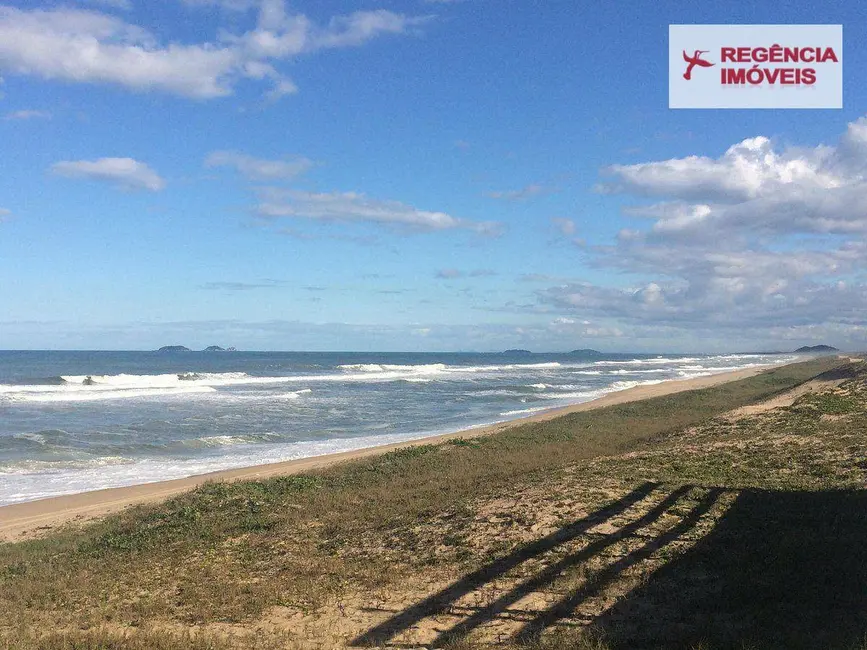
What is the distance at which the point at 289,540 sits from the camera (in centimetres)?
1116

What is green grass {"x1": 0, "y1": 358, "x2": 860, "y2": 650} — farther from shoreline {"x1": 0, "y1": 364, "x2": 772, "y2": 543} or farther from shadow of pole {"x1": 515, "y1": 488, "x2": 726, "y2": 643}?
shoreline {"x1": 0, "y1": 364, "x2": 772, "y2": 543}

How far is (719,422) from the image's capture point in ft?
67.0

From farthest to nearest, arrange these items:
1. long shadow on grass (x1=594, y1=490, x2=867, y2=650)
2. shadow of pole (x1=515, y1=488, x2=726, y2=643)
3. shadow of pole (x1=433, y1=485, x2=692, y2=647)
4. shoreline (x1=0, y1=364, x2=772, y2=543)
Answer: shoreline (x1=0, y1=364, x2=772, y2=543) → shadow of pole (x1=433, y1=485, x2=692, y2=647) → shadow of pole (x1=515, y1=488, x2=726, y2=643) → long shadow on grass (x1=594, y1=490, x2=867, y2=650)

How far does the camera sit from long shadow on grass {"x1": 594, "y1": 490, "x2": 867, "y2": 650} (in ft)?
21.5

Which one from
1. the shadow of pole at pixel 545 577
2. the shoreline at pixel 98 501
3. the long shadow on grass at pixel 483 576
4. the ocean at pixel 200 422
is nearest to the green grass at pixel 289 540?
the long shadow on grass at pixel 483 576

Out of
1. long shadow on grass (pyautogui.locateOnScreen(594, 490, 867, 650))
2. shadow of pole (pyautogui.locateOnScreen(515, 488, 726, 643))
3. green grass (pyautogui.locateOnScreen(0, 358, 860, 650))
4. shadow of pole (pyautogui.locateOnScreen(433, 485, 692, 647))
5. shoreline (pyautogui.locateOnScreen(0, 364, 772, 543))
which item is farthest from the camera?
shoreline (pyautogui.locateOnScreen(0, 364, 772, 543))

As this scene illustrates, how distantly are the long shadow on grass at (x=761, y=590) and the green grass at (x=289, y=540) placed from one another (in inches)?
41.4

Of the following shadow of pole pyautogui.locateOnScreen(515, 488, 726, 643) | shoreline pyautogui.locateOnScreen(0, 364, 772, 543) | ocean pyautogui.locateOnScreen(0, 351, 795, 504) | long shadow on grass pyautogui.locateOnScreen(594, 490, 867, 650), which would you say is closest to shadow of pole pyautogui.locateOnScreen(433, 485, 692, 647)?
shadow of pole pyautogui.locateOnScreen(515, 488, 726, 643)

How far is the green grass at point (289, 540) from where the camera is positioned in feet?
27.4

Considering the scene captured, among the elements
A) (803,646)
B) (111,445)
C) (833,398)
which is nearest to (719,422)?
(833,398)

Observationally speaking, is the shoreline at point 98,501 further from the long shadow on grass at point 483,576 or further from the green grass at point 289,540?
the long shadow on grass at point 483,576

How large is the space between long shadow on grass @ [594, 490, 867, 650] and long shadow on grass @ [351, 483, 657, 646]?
151 centimetres

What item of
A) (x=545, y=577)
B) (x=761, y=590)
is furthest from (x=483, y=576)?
(x=761, y=590)

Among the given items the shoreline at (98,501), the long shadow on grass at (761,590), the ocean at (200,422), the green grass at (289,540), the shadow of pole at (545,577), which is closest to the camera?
the long shadow on grass at (761,590)
